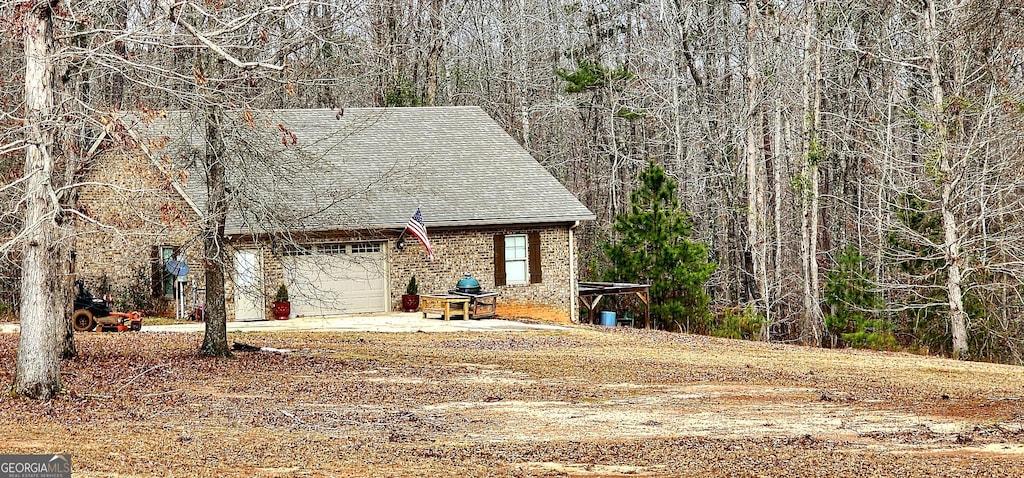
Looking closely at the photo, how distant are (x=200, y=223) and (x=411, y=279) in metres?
13.5

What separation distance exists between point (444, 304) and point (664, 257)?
628cm

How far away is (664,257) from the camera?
101ft

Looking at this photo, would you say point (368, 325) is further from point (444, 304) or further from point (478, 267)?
point (478, 267)

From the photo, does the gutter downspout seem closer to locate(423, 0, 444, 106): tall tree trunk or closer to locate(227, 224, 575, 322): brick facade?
locate(227, 224, 575, 322): brick facade

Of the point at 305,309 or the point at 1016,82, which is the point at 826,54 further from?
the point at 305,309

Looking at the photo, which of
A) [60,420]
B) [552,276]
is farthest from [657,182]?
[60,420]

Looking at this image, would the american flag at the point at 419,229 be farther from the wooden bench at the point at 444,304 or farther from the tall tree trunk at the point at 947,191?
the tall tree trunk at the point at 947,191

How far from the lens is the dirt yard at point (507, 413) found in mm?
10352

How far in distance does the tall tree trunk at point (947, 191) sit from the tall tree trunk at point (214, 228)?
15.5 m

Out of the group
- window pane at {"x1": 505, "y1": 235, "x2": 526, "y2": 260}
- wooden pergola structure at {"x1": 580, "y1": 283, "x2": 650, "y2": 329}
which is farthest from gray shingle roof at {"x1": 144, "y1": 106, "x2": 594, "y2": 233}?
wooden pergola structure at {"x1": 580, "y1": 283, "x2": 650, "y2": 329}

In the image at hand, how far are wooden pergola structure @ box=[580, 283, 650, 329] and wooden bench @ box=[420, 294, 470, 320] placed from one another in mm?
3950

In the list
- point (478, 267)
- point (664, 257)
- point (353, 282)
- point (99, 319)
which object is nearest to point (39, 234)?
point (99, 319)

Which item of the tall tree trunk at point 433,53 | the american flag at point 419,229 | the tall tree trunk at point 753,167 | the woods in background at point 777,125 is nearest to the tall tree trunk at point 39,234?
the woods in background at point 777,125

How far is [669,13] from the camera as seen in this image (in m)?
38.6
